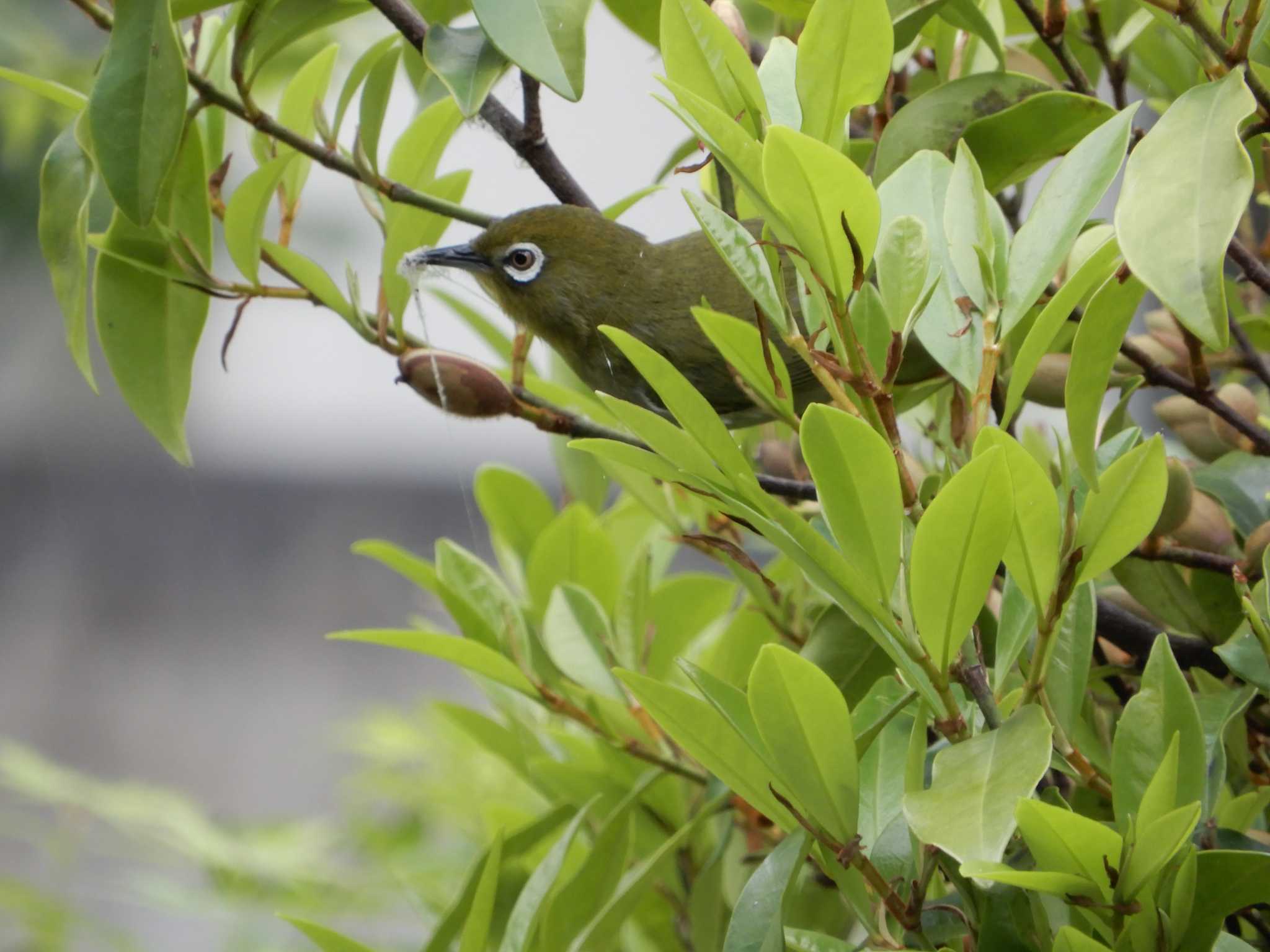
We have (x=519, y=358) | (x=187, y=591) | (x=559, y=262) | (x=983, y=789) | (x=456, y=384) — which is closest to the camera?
(x=983, y=789)

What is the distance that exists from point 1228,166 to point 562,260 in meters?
0.56

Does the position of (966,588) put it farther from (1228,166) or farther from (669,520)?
(669,520)

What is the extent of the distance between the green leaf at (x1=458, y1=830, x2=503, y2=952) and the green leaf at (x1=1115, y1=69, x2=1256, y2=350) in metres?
0.43

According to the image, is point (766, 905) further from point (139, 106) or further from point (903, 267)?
point (139, 106)

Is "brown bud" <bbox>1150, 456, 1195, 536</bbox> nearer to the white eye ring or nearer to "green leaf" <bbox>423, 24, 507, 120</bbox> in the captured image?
"green leaf" <bbox>423, 24, 507, 120</bbox>

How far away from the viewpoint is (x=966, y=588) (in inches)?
17.7

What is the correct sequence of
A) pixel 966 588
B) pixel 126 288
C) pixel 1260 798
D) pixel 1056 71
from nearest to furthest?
pixel 966 588 → pixel 1260 798 → pixel 126 288 → pixel 1056 71

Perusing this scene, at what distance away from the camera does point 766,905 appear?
52 centimetres

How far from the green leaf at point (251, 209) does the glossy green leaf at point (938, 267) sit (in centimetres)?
38

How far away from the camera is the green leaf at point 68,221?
25.6 inches

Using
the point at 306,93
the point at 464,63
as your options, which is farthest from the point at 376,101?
the point at 464,63

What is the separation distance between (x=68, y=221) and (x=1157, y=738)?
580mm

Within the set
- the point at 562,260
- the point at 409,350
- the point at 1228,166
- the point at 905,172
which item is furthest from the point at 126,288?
the point at 1228,166

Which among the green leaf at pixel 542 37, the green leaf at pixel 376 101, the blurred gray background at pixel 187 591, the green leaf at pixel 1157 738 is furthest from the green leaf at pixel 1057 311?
the blurred gray background at pixel 187 591
